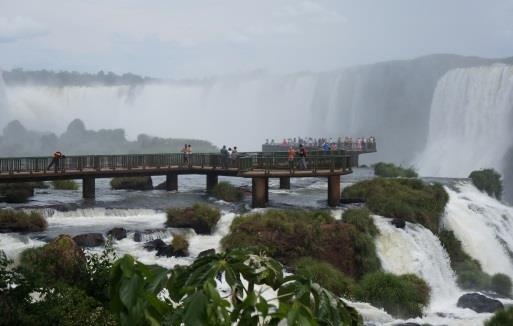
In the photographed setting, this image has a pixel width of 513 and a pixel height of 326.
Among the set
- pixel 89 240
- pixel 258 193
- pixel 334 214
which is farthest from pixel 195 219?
pixel 334 214

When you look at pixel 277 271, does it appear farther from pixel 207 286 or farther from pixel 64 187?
pixel 64 187

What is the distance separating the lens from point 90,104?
87875 mm

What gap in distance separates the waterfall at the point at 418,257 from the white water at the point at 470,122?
33.0m

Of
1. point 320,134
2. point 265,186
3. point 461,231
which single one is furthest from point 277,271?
point 320,134

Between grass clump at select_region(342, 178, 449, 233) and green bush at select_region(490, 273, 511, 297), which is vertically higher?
grass clump at select_region(342, 178, 449, 233)

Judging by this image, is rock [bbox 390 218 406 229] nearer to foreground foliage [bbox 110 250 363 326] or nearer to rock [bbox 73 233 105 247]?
rock [bbox 73 233 105 247]

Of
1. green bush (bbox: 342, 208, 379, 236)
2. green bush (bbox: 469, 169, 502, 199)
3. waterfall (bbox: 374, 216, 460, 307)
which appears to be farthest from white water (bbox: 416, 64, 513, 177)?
green bush (bbox: 342, 208, 379, 236)

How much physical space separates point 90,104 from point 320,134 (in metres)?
33.0

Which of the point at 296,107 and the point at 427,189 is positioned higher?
the point at 296,107

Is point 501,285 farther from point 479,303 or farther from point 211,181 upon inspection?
point 211,181

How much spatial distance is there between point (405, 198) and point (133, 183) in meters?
15.2

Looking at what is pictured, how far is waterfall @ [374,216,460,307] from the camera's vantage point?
2128cm

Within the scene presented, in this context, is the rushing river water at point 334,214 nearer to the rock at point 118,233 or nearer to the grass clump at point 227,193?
the rock at point 118,233

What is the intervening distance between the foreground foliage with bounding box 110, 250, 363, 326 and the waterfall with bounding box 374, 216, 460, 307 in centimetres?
1810
